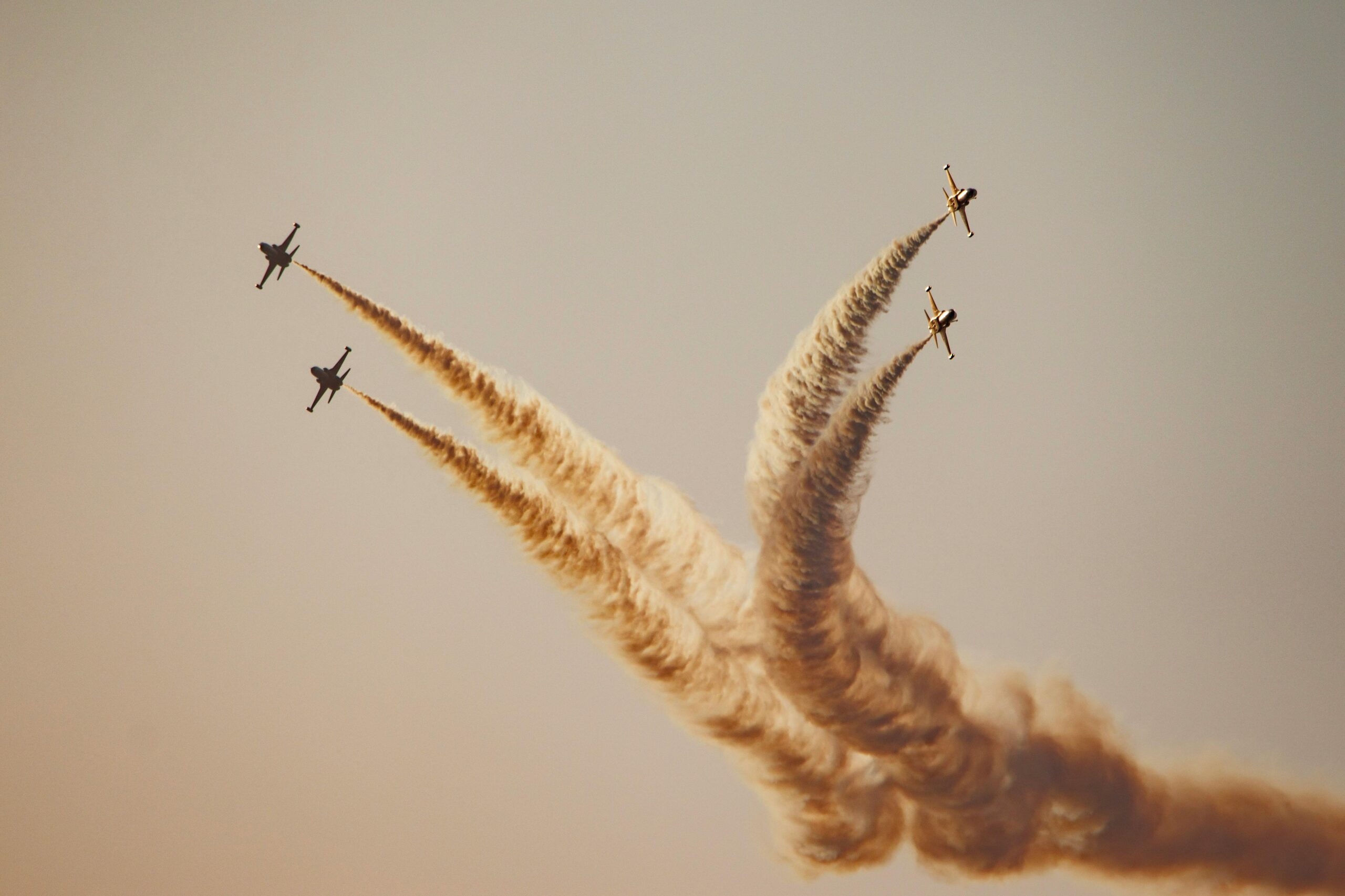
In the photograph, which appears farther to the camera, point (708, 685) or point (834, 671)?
point (708, 685)

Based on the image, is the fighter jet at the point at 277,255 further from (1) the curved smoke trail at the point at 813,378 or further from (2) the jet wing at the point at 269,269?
(1) the curved smoke trail at the point at 813,378

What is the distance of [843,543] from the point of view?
25016mm

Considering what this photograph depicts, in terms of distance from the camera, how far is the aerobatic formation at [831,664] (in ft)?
81.0

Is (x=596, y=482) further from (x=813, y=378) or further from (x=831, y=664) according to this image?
(x=831, y=664)

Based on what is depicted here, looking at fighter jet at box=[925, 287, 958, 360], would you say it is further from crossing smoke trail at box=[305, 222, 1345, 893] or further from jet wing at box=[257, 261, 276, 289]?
jet wing at box=[257, 261, 276, 289]

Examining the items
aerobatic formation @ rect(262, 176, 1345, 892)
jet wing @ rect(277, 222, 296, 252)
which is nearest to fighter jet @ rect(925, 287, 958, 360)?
aerobatic formation @ rect(262, 176, 1345, 892)

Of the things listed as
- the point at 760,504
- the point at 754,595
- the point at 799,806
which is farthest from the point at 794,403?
the point at 799,806

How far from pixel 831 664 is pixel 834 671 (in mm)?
214

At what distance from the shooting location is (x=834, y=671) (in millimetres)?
26750

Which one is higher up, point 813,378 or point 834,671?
point 813,378

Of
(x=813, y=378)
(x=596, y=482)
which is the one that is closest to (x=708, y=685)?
(x=596, y=482)

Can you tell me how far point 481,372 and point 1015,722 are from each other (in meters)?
17.4

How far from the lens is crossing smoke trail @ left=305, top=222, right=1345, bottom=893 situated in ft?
81.1

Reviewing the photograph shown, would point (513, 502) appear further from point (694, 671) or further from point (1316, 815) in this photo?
point (1316, 815)
